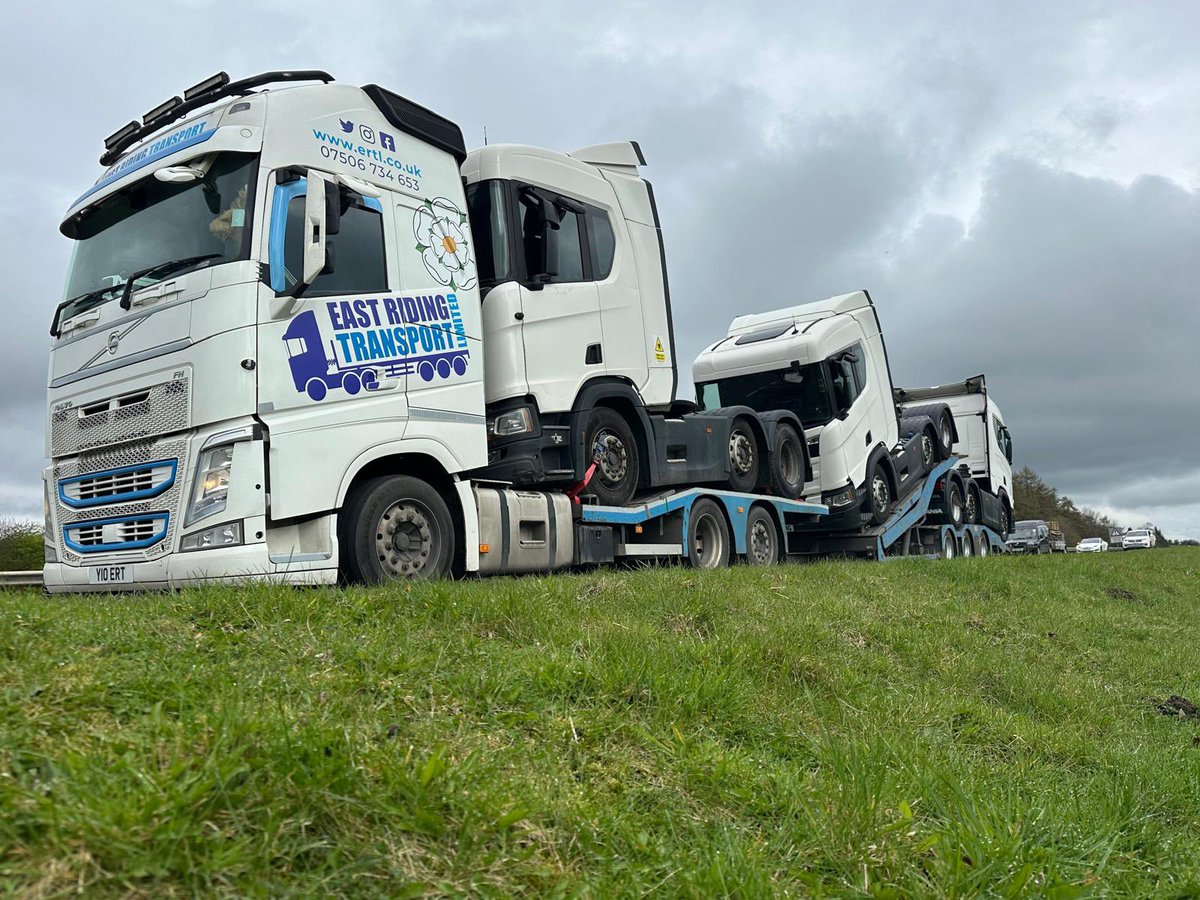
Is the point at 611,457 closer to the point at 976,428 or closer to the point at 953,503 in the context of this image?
the point at 953,503

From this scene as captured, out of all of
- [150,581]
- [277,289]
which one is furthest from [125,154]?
[150,581]

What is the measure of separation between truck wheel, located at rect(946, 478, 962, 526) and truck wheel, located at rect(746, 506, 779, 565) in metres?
8.03

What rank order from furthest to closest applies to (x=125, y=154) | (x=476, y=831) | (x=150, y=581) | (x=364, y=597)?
(x=125, y=154)
(x=150, y=581)
(x=364, y=597)
(x=476, y=831)

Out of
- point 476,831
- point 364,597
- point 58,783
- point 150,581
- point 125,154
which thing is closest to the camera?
point 58,783

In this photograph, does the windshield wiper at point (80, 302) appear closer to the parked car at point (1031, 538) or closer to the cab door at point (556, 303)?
the cab door at point (556, 303)

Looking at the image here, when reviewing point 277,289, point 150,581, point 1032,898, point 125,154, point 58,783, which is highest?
point 125,154

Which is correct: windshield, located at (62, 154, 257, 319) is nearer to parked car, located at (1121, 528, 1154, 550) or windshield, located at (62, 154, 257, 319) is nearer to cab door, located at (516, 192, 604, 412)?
cab door, located at (516, 192, 604, 412)

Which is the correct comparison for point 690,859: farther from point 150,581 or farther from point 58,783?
point 150,581

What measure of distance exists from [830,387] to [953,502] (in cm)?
635

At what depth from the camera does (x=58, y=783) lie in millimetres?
2174

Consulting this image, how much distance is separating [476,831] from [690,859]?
623 mm

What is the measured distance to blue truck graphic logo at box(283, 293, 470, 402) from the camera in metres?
6.09

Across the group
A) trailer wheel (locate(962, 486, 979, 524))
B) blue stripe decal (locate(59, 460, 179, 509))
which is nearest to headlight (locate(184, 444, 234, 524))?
blue stripe decal (locate(59, 460, 179, 509))

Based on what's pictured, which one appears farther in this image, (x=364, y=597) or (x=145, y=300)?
(x=145, y=300)
